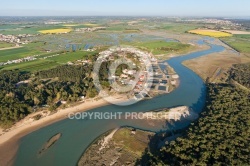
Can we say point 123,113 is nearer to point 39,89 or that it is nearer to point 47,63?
point 39,89

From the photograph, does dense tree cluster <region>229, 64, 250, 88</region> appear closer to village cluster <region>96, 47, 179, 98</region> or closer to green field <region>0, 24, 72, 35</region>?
village cluster <region>96, 47, 179, 98</region>

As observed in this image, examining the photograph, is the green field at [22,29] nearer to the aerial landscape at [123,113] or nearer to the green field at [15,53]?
the green field at [15,53]

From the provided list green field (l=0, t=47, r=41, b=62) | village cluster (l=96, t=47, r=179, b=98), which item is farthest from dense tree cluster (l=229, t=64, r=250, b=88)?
green field (l=0, t=47, r=41, b=62)

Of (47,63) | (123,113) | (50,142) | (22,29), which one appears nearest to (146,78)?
(123,113)

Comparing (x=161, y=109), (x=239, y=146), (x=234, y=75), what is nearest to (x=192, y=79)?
(x=234, y=75)

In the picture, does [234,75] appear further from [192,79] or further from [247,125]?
[247,125]
